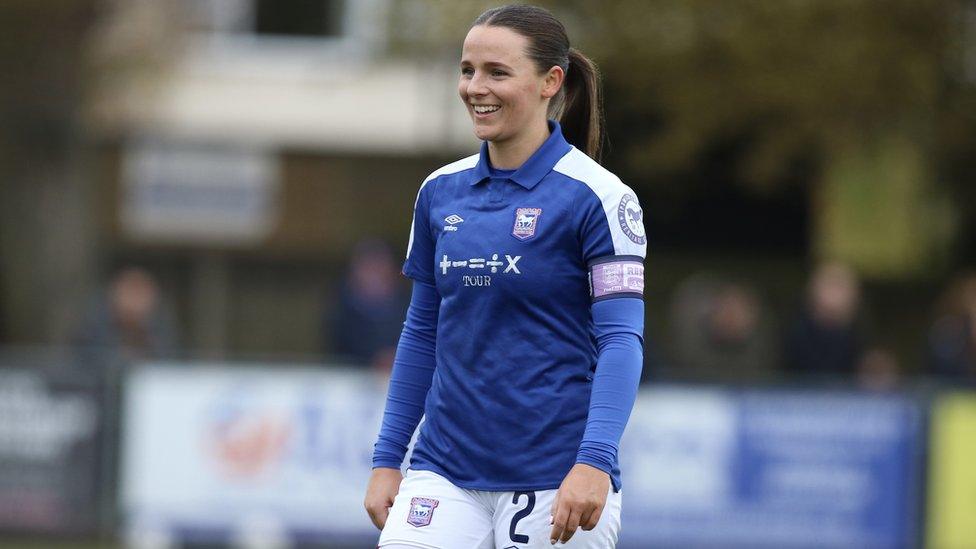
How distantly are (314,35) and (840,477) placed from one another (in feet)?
46.3

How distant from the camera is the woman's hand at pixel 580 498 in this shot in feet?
14.7

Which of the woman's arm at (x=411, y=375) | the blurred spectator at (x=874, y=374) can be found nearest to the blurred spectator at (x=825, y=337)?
the blurred spectator at (x=874, y=374)

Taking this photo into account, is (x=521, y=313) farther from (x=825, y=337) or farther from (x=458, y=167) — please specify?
(x=825, y=337)

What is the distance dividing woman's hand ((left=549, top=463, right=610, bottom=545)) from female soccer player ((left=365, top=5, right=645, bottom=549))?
0.09 m

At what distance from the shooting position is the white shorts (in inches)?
186

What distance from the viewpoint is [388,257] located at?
15.6 meters

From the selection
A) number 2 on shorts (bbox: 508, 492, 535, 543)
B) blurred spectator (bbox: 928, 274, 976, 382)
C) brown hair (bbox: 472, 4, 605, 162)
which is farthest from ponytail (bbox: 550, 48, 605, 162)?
blurred spectator (bbox: 928, 274, 976, 382)

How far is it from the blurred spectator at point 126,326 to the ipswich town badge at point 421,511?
8.64 meters

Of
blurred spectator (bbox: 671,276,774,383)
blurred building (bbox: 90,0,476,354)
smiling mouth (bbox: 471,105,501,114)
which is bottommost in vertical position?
blurred spectator (bbox: 671,276,774,383)

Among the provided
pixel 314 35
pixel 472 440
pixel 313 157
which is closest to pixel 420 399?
pixel 472 440

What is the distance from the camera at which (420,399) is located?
511 centimetres

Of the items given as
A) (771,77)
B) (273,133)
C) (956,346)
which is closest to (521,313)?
(956,346)

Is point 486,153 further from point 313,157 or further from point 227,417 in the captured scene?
point 313,157

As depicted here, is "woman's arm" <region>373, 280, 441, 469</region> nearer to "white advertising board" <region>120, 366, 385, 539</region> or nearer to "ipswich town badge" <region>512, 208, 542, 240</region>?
"ipswich town badge" <region>512, 208, 542, 240</region>
